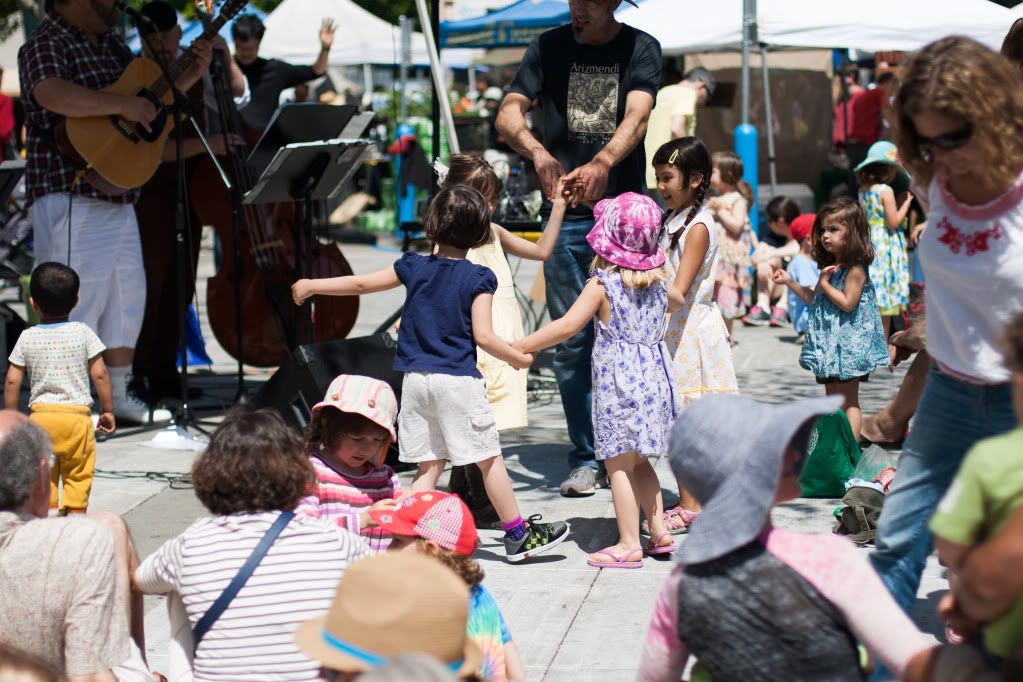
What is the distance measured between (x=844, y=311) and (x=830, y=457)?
829mm

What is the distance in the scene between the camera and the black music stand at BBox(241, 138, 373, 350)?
22.6 feet

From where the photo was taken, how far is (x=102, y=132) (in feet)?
23.4

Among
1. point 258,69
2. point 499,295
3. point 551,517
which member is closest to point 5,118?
point 258,69

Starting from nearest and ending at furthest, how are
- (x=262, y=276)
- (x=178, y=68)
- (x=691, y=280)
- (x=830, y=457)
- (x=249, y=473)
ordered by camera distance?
(x=249, y=473)
(x=691, y=280)
(x=830, y=457)
(x=178, y=68)
(x=262, y=276)

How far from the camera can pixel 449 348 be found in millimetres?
5098

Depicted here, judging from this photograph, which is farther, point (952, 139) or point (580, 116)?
point (580, 116)

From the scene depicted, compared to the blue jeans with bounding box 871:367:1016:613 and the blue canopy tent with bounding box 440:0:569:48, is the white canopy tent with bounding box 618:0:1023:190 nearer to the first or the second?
the blue canopy tent with bounding box 440:0:569:48

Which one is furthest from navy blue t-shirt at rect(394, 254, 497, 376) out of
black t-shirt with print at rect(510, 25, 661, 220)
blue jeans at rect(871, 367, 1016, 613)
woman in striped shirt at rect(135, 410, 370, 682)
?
blue jeans at rect(871, 367, 1016, 613)

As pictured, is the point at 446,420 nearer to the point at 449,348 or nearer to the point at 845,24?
the point at 449,348

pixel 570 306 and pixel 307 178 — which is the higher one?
pixel 307 178

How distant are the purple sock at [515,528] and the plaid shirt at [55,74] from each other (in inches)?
131

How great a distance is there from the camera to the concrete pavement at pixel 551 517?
14.4 feet

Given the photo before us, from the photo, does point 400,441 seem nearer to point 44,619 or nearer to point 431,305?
point 431,305

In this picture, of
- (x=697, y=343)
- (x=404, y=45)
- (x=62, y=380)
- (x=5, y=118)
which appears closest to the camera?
(x=62, y=380)
